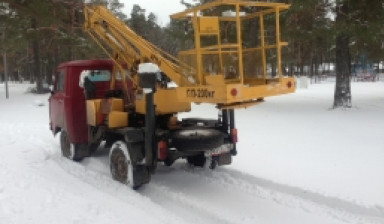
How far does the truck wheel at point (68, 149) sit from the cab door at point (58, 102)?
274 mm

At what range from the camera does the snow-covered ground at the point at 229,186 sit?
5504mm

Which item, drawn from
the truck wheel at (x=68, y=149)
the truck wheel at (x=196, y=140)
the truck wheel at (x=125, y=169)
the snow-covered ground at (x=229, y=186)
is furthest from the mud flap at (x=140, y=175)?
the truck wheel at (x=68, y=149)

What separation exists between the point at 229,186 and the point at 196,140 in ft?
3.48

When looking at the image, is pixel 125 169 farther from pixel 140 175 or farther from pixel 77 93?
pixel 77 93

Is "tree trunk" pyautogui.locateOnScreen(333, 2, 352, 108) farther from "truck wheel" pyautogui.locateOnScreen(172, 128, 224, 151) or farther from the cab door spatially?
the cab door

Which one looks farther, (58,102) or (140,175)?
(58,102)

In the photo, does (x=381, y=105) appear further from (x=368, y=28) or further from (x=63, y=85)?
(x=63, y=85)

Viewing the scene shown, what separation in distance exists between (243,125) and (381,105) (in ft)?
25.3

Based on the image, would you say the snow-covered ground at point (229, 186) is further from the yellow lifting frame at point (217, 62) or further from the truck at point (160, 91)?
the yellow lifting frame at point (217, 62)

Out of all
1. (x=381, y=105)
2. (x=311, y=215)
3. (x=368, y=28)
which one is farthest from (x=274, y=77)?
(x=381, y=105)

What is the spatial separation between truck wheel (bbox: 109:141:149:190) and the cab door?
2.37m

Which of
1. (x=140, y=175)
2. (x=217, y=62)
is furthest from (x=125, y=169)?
(x=217, y=62)

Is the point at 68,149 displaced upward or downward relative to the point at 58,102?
downward

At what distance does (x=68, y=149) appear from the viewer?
9039mm
